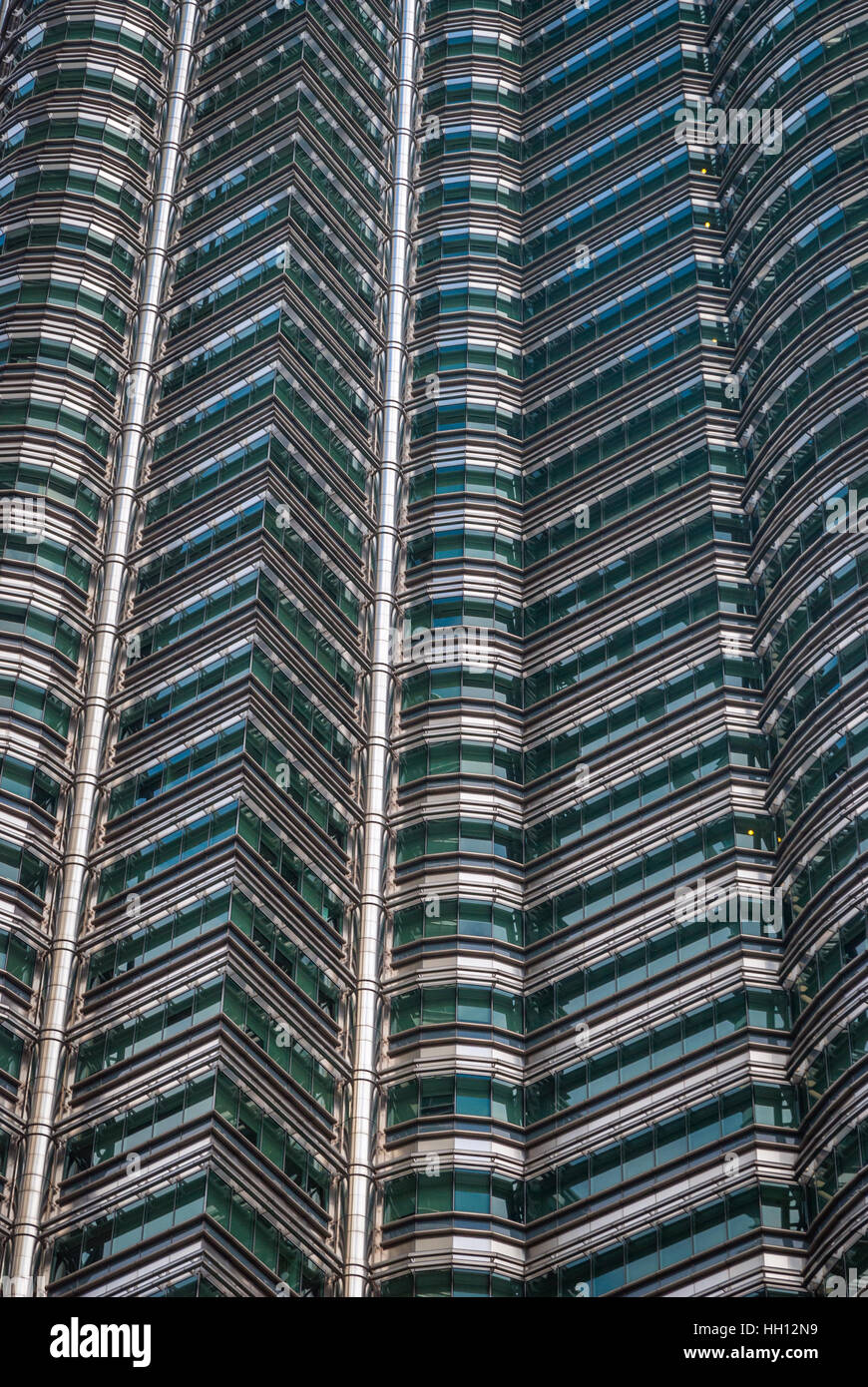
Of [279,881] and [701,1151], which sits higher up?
[279,881]

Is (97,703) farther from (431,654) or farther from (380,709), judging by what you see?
(431,654)

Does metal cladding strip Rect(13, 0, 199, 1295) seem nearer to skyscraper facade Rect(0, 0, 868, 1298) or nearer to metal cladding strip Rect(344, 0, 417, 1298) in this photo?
skyscraper facade Rect(0, 0, 868, 1298)

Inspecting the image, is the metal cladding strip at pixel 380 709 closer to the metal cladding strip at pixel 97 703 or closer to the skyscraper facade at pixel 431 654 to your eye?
the skyscraper facade at pixel 431 654

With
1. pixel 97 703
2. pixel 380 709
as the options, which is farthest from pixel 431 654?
pixel 97 703

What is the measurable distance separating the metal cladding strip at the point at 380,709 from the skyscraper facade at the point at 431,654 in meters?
0.23

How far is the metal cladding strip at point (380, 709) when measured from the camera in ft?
290

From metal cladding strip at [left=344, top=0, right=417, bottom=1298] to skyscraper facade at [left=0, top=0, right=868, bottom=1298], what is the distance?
9.1 inches

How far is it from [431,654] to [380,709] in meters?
3.90

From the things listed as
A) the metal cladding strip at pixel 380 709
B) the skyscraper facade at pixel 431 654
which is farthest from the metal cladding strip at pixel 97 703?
the metal cladding strip at pixel 380 709

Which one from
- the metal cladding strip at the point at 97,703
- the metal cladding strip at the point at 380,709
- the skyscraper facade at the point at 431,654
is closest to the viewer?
the skyscraper facade at the point at 431,654

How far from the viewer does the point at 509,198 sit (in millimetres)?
121438

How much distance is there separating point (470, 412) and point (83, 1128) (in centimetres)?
3909
